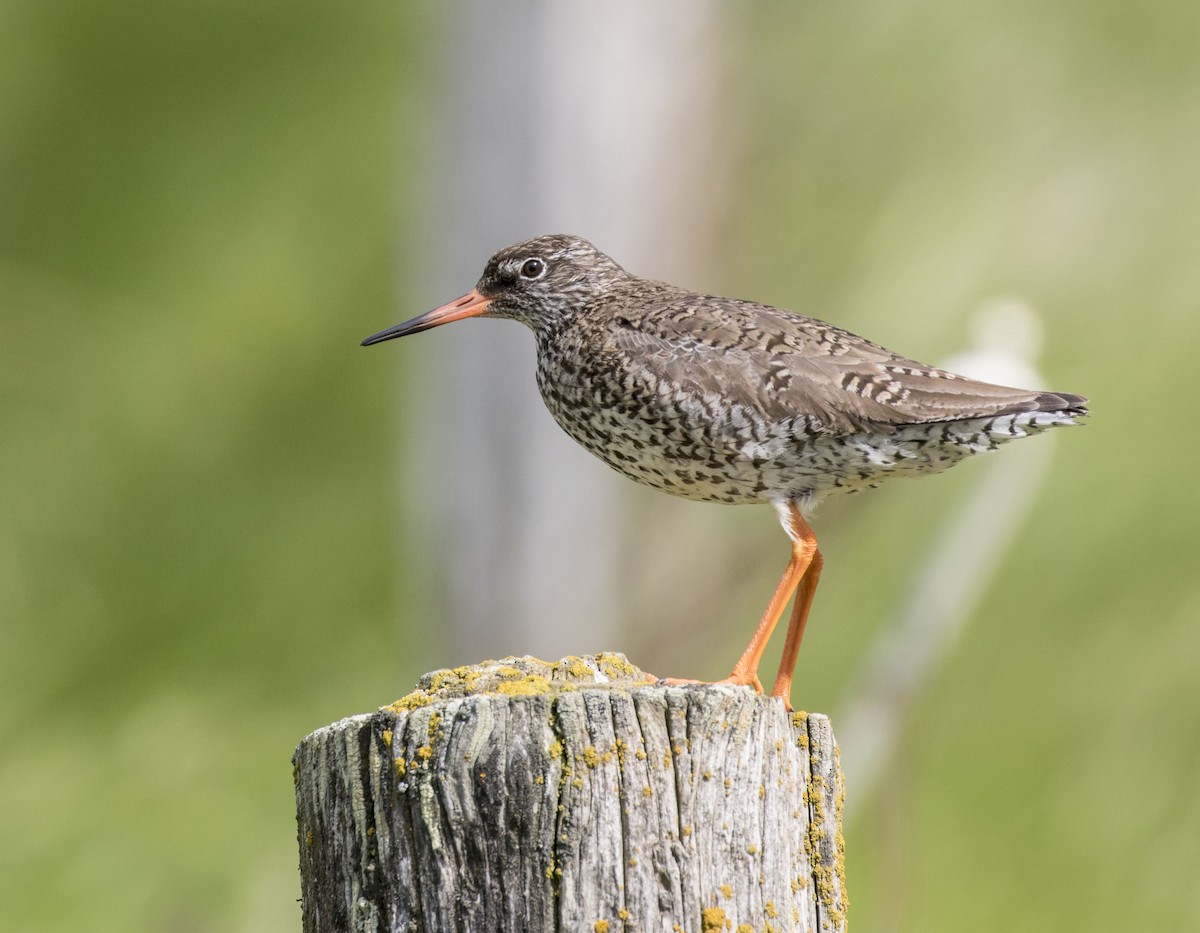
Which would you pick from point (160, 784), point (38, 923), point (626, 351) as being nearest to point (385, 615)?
point (160, 784)

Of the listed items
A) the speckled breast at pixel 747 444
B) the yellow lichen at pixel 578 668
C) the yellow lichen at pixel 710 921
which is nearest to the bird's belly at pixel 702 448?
the speckled breast at pixel 747 444

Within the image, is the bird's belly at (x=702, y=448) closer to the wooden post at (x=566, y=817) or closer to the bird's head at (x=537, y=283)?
the bird's head at (x=537, y=283)

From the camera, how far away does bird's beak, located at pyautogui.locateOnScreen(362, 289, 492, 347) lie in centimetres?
598

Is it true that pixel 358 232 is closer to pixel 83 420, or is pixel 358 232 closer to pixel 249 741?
pixel 83 420

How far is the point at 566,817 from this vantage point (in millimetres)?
3145

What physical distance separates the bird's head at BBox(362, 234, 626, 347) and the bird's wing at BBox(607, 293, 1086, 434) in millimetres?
945

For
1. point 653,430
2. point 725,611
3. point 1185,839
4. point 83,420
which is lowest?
point 1185,839

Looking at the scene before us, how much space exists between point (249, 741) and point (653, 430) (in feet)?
24.5

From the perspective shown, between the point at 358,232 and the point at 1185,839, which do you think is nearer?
the point at 1185,839

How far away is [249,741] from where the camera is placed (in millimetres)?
11586

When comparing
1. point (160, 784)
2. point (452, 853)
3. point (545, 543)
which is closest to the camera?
point (452, 853)

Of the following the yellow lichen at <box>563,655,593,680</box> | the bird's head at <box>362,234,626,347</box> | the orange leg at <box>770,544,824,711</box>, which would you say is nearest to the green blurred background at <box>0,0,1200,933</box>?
the orange leg at <box>770,544,824,711</box>

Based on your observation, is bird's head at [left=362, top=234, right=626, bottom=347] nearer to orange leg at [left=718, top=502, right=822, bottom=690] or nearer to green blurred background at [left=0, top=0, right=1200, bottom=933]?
orange leg at [left=718, top=502, right=822, bottom=690]

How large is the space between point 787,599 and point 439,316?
6.73ft
